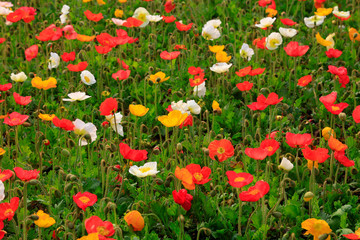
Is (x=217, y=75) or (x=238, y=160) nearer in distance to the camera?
(x=238, y=160)

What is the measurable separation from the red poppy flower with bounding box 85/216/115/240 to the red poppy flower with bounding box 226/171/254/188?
0.55 metres

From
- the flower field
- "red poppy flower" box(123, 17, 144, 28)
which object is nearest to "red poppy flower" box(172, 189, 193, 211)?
the flower field

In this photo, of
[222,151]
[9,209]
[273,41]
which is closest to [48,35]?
[273,41]

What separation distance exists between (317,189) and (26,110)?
207cm

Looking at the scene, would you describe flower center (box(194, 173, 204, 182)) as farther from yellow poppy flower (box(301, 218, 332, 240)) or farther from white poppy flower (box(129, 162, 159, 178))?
yellow poppy flower (box(301, 218, 332, 240))

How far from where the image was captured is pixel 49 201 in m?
2.58

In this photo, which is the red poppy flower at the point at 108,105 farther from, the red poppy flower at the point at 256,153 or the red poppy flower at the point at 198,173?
the red poppy flower at the point at 256,153

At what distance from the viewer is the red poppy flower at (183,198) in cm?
231

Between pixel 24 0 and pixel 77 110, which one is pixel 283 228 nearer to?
pixel 77 110

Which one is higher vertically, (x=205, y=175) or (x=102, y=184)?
(x=205, y=175)

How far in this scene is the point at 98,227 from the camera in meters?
2.05

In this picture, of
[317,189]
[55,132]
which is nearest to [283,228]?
[317,189]

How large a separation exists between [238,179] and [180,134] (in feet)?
3.35

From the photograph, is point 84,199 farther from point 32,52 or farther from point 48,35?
point 48,35
